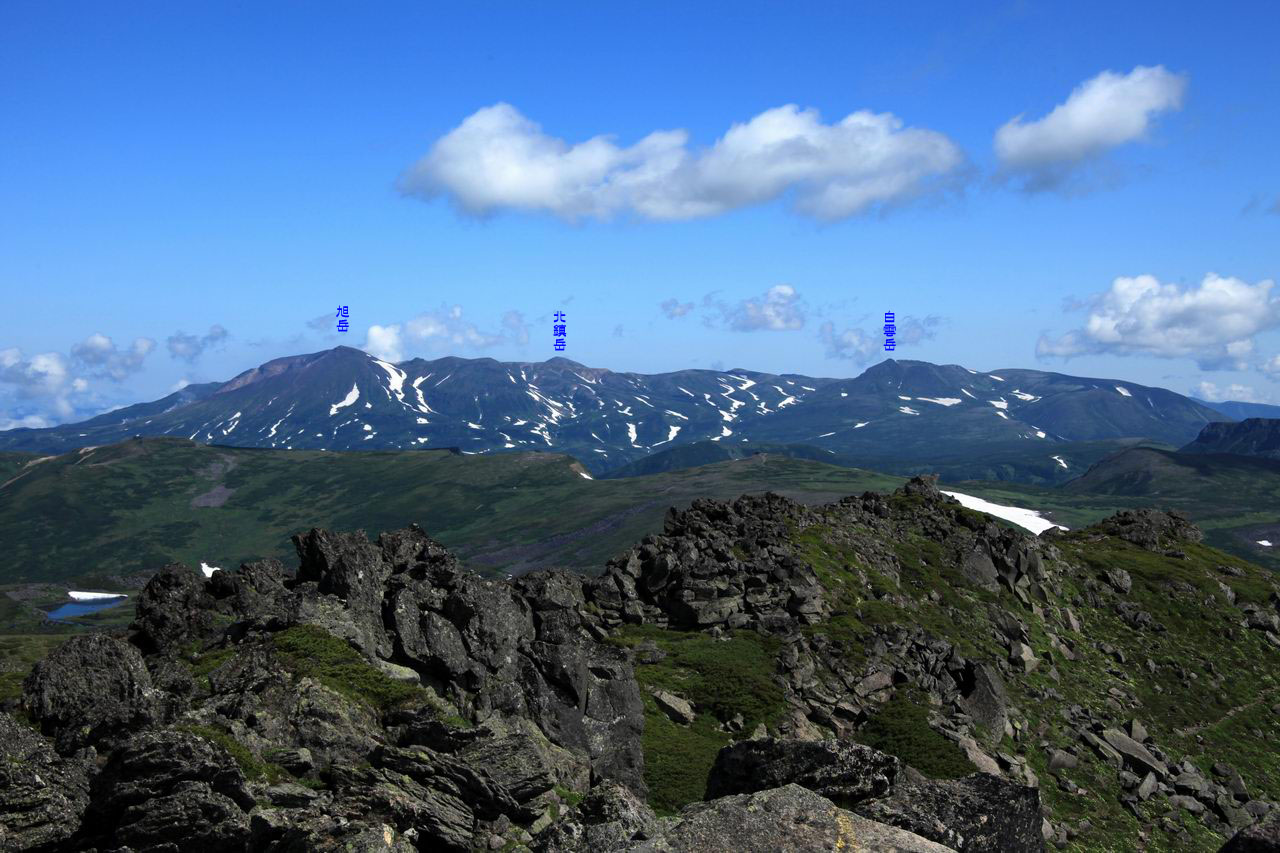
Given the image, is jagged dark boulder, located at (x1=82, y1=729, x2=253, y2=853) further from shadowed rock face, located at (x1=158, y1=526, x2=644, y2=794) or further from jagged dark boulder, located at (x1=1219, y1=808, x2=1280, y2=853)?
jagged dark boulder, located at (x1=1219, y1=808, x2=1280, y2=853)

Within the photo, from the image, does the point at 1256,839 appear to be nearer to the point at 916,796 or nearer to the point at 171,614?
the point at 916,796

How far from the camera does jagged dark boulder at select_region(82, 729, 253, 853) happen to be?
68.1ft

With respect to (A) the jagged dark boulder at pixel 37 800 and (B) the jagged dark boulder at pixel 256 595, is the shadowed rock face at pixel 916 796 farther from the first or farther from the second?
(B) the jagged dark boulder at pixel 256 595

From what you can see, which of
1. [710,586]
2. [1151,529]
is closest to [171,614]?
[710,586]

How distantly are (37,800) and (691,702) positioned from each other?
126 ft

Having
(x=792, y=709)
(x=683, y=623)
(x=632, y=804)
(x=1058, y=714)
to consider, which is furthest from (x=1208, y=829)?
(x=632, y=804)

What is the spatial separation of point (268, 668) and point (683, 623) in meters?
38.5

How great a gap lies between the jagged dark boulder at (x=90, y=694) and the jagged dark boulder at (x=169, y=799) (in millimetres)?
6038

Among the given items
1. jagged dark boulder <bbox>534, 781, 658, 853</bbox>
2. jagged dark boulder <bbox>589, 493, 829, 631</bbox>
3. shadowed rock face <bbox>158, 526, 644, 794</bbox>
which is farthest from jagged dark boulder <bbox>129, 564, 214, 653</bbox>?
jagged dark boulder <bbox>589, 493, 829, 631</bbox>

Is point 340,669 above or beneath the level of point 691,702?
above

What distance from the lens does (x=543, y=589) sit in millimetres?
58938

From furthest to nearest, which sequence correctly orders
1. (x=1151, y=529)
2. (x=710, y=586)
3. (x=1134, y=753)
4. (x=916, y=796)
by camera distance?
(x=1151, y=529)
(x=710, y=586)
(x=1134, y=753)
(x=916, y=796)

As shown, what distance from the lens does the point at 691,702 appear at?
54.7m

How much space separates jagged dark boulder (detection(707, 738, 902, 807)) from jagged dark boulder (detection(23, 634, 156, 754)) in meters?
18.5
